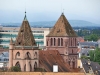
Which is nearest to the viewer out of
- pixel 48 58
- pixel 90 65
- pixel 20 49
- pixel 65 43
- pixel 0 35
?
pixel 20 49

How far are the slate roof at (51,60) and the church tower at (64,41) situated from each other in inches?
50.1

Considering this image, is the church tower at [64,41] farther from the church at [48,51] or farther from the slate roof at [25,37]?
the slate roof at [25,37]

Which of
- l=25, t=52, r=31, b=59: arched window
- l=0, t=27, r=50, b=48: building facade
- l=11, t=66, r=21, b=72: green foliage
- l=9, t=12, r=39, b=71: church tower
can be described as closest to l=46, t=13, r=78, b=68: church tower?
l=9, t=12, r=39, b=71: church tower

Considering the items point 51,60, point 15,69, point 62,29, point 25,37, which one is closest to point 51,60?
point 51,60

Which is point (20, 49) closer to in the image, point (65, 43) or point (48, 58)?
point (48, 58)

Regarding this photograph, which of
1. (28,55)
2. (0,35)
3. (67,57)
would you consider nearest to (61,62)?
(67,57)

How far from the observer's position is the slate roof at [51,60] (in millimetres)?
83781

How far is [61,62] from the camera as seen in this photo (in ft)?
296

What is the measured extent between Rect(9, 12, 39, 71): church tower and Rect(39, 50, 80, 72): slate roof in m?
2.23

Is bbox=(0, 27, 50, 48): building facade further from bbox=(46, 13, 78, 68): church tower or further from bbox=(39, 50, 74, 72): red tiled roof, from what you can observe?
bbox=(39, 50, 74, 72): red tiled roof

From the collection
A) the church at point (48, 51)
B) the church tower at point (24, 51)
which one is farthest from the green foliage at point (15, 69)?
the church tower at point (24, 51)

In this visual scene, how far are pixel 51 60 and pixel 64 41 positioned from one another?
20.2 feet

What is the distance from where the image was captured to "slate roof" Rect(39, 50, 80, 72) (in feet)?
275

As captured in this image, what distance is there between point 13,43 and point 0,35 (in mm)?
102911
